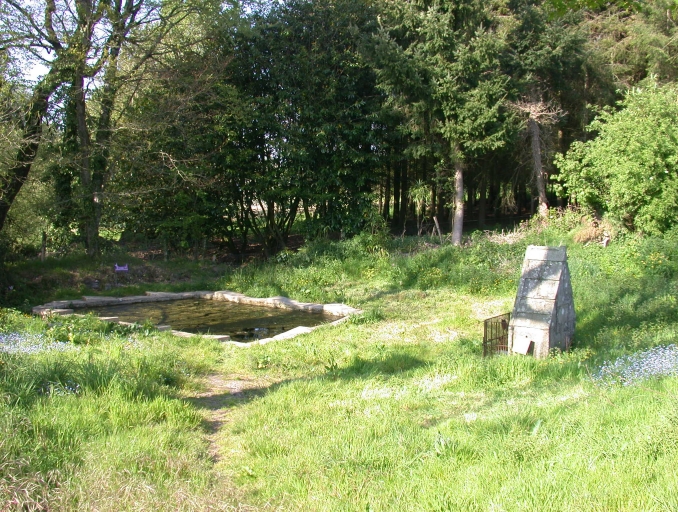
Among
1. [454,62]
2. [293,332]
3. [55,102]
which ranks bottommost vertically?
[293,332]

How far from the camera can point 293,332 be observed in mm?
10555

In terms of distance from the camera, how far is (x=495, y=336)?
8.68 meters

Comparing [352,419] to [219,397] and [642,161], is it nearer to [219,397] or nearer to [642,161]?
[219,397]

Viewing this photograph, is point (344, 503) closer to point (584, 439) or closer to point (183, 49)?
point (584, 439)

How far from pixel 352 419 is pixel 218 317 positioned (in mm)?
7752

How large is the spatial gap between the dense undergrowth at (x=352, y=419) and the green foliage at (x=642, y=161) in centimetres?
431

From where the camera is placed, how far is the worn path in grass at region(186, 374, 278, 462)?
18.1 ft

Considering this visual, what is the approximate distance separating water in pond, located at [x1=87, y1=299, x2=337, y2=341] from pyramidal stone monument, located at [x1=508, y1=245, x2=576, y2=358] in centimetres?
469

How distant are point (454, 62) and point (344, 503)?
15.7 meters

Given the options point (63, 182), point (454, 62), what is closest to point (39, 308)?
point (63, 182)

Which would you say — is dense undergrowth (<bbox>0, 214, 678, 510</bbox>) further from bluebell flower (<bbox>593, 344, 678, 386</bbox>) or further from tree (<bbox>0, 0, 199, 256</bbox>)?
tree (<bbox>0, 0, 199, 256</bbox>)

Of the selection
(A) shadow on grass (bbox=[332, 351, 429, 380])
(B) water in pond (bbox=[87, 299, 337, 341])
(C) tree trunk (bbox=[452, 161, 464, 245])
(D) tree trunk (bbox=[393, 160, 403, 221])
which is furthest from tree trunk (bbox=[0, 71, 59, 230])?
(D) tree trunk (bbox=[393, 160, 403, 221])

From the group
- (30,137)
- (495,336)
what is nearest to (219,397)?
(495,336)

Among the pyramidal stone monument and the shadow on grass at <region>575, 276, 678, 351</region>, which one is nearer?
the pyramidal stone monument
